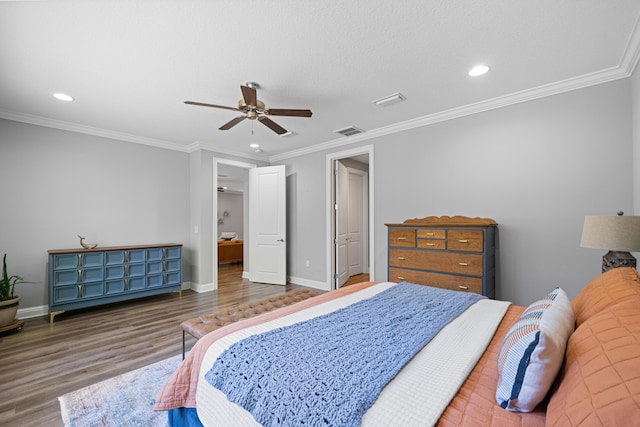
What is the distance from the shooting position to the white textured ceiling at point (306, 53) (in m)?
1.79

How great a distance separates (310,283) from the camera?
16.7ft

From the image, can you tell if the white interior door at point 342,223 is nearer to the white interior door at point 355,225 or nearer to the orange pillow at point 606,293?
the white interior door at point 355,225

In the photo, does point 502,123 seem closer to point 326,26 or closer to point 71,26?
point 326,26

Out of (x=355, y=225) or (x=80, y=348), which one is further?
(x=355, y=225)

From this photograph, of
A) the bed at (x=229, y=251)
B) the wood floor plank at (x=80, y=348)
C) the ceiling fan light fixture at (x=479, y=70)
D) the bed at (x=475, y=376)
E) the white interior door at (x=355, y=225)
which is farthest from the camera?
the bed at (x=229, y=251)

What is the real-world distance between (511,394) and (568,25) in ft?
8.16

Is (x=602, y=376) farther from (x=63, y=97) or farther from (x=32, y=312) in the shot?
(x=32, y=312)

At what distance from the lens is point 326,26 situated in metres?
1.93

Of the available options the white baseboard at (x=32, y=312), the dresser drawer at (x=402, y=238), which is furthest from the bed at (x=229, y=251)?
the dresser drawer at (x=402, y=238)

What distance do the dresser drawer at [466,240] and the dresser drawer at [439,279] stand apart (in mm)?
310

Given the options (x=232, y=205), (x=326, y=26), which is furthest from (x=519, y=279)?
(x=232, y=205)

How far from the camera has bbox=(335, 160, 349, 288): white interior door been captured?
4.86 metres

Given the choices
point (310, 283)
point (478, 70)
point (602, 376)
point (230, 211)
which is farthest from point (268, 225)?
point (230, 211)

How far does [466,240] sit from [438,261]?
380 millimetres
